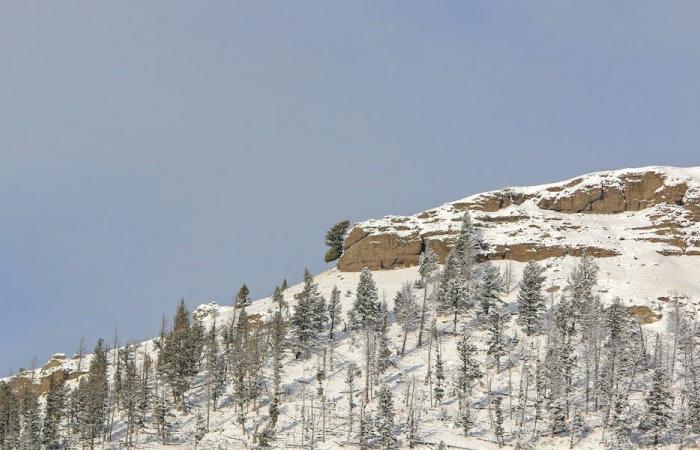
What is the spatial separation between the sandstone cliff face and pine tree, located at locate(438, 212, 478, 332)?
351 inches

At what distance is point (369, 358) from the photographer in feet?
357

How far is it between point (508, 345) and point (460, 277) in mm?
21140

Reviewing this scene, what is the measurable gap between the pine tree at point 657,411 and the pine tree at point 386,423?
28.4 meters

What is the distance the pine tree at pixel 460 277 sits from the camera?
409ft

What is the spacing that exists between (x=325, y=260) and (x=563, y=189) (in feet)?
194

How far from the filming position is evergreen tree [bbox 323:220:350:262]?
187250 millimetres

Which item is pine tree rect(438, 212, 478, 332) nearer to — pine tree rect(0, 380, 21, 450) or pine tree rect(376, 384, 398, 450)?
pine tree rect(376, 384, 398, 450)

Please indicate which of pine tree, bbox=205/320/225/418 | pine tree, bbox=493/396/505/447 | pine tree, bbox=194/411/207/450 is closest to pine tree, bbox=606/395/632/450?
pine tree, bbox=493/396/505/447

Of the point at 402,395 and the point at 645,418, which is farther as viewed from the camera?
the point at 402,395

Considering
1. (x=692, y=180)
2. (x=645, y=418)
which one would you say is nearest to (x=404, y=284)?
(x=645, y=418)

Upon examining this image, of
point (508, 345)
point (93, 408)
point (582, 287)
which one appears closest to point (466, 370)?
point (508, 345)

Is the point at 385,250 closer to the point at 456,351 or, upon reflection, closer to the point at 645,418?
the point at 456,351

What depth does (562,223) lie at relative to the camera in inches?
6727

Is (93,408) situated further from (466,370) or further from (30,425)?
(466,370)
